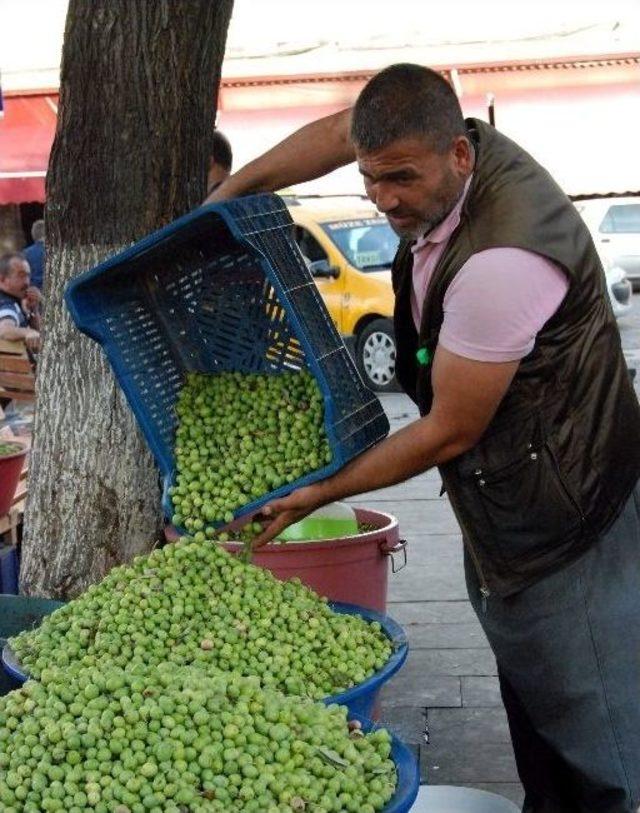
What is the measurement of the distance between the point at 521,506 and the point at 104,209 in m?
1.84

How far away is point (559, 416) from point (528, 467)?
13 centimetres

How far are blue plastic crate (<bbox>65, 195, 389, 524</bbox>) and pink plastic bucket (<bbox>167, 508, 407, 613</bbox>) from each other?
0.74m

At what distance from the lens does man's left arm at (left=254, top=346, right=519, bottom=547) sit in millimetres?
2707

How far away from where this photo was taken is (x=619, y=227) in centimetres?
2244

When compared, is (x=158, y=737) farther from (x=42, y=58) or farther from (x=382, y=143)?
(x=42, y=58)

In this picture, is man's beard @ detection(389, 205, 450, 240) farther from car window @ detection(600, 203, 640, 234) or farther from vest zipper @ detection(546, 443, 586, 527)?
car window @ detection(600, 203, 640, 234)

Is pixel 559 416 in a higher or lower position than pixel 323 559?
higher

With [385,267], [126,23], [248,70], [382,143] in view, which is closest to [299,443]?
[382,143]

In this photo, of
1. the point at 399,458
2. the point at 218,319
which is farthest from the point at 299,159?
the point at 399,458

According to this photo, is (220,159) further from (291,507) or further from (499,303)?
(499,303)

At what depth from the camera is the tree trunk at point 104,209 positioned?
4078mm

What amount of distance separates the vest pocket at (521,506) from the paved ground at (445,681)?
4.79ft

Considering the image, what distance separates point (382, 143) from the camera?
2.65 meters

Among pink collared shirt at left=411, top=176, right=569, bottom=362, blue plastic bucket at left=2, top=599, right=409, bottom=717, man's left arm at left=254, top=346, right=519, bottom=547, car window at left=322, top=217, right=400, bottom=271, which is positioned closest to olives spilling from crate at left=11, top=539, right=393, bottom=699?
blue plastic bucket at left=2, top=599, right=409, bottom=717
